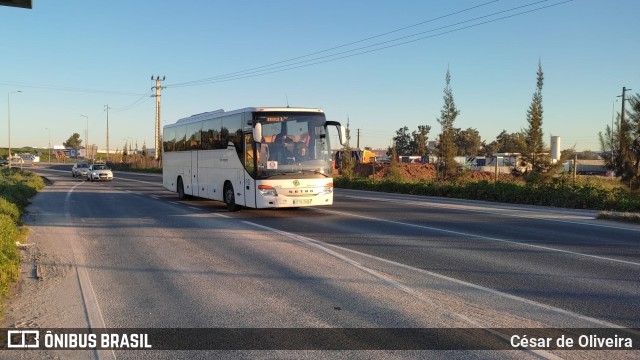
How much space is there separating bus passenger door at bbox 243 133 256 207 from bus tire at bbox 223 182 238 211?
1218 millimetres

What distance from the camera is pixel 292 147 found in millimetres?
16078

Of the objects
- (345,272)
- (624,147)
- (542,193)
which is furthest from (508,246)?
(624,147)

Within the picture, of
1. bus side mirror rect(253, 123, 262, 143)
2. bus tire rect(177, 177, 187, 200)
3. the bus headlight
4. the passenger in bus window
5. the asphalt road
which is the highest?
bus side mirror rect(253, 123, 262, 143)

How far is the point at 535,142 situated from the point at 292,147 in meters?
16.6

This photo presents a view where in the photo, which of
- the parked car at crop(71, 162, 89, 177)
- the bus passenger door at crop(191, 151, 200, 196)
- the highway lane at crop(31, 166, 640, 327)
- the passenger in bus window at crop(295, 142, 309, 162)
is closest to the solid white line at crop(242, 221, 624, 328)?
the highway lane at crop(31, 166, 640, 327)

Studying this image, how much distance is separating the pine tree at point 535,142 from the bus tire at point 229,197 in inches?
663

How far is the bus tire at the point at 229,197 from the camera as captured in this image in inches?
685

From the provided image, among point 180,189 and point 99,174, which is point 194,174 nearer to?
point 180,189

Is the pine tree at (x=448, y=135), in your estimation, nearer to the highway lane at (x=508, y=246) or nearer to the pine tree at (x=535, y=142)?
the pine tree at (x=535, y=142)

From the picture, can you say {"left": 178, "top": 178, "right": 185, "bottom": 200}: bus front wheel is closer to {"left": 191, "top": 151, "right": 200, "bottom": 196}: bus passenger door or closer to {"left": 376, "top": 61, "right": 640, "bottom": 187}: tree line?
{"left": 191, "top": 151, "right": 200, "bottom": 196}: bus passenger door

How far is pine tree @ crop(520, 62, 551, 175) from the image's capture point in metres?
27.6

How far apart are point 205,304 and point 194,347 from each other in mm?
1457

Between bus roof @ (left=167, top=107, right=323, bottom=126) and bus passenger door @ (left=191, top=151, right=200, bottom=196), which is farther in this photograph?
bus passenger door @ (left=191, top=151, right=200, bottom=196)

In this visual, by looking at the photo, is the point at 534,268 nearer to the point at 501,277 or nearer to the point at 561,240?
the point at 501,277
